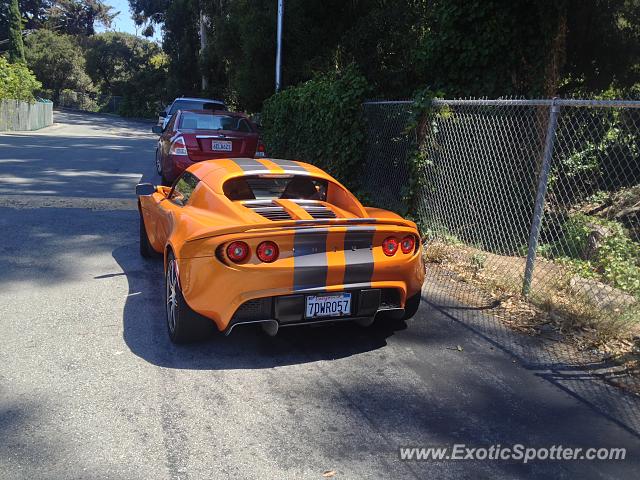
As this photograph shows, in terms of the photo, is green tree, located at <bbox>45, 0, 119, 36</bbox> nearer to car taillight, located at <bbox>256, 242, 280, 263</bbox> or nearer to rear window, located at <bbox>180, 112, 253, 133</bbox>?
rear window, located at <bbox>180, 112, 253, 133</bbox>

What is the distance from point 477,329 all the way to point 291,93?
912 cm

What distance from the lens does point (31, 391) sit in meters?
3.55

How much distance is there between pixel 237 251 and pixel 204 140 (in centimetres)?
718

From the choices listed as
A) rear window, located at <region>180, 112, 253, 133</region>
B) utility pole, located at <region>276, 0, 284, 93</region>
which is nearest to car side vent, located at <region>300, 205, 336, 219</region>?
rear window, located at <region>180, 112, 253, 133</region>

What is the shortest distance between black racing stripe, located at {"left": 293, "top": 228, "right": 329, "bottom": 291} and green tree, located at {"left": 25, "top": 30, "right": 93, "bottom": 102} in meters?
63.6

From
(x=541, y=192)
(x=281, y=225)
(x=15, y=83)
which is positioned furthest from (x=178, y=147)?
(x=15, y=83)

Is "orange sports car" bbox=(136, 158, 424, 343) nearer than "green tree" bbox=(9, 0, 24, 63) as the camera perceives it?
Yes

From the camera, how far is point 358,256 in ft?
13.7

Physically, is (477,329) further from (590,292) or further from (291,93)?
(291,93)

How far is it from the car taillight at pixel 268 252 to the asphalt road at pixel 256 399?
0.76m

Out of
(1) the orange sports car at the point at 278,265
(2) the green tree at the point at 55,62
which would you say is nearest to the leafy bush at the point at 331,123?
(1) the orange sports car at the point at 278,265

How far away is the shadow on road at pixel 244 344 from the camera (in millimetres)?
4137

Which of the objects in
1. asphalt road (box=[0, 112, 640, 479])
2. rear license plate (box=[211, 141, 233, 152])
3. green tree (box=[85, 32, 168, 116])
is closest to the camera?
asphalt road (box=[0, 112, 640, 479])

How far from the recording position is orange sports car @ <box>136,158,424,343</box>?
394 centimetres
